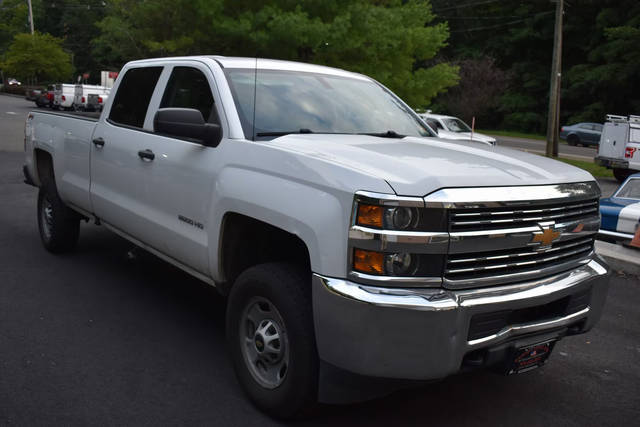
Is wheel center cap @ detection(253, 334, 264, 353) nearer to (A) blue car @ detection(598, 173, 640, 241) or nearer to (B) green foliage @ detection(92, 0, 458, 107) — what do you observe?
(A) blue car @ detection(598, 173, 640, 241)

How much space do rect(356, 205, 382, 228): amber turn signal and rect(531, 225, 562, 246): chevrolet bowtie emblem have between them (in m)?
0.86

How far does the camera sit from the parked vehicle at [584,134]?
120ft

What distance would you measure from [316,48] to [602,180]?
927 cm

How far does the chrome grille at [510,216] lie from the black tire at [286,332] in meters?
0.85

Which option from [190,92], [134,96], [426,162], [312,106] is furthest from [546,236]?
[134,96]

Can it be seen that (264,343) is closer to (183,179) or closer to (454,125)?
(183,179)

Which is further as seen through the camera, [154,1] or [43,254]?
[154,1]

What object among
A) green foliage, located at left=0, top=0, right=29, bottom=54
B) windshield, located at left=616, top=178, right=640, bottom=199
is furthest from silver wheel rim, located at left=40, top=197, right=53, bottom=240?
green foliage, located at left=0, top=0, right=29, bottom=54

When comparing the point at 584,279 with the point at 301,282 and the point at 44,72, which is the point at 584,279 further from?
the point at 44,72

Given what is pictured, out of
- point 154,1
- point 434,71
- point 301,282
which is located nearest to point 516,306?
point 301,282

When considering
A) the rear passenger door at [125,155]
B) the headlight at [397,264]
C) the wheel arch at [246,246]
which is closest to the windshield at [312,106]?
the wheel arch at [246,246]

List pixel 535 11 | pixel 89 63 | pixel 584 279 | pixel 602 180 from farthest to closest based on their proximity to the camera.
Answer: pixel 89 63 → pixel 535 11 → pixel 602 180 → pixel 584 279

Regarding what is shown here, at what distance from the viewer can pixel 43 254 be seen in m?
6.82

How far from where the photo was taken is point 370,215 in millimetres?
2980
